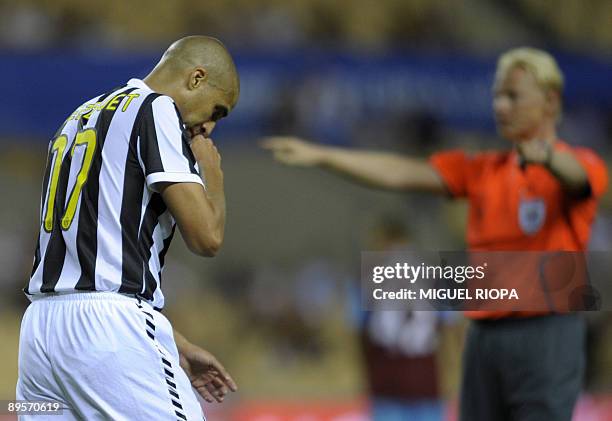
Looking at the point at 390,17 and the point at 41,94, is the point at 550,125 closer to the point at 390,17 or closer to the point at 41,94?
the point at 41,94

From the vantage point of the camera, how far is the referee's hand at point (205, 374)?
3617mm

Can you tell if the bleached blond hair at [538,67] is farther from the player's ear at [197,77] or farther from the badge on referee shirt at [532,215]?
the player's ear at [197,77]

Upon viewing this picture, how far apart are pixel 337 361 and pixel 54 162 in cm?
729

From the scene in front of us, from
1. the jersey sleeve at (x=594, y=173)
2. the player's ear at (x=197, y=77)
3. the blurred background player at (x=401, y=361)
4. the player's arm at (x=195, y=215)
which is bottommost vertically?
the blurred background player at (x=401, y=361)

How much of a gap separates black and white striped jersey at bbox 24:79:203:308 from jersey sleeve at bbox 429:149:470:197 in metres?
1.98

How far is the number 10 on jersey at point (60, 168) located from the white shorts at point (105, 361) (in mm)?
234

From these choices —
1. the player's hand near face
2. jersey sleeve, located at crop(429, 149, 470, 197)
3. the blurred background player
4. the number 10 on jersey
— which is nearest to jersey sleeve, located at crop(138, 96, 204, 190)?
the number 10 on jersey

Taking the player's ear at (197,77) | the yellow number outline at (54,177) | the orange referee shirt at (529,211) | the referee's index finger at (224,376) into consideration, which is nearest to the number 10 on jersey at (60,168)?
the yellow number outline at (54,177)

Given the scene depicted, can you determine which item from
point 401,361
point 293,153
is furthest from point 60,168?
point 401,361

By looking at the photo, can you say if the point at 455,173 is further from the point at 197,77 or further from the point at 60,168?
the point at 60,168

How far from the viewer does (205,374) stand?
3654mm

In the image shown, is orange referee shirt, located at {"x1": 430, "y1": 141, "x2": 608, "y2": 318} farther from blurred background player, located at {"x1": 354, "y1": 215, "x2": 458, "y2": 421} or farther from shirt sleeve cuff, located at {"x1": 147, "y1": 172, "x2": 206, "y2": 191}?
blurred background player, located at {"x1": 354, "y1": 215, "x2": 458, "y2": 421}

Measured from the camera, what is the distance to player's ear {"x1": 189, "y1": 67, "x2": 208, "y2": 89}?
11.4ft

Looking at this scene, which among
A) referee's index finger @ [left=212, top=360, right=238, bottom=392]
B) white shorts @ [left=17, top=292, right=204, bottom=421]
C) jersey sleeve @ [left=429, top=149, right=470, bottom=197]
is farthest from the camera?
jersey sleeve @ [left=429, top=149, right=470, bottom=197]
